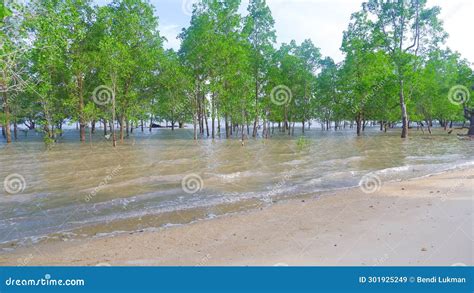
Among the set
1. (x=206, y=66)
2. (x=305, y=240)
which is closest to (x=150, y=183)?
(x=305, y=240)

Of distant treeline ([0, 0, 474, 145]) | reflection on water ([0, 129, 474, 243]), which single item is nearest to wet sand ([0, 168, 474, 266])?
reflection on water ([0, 129, 474, 243])

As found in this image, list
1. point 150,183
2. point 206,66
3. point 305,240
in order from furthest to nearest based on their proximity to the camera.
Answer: point 206,66 < point 150,183 < point 305,240

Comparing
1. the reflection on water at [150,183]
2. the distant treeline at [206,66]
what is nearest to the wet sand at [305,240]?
the reflection on water at [150,183]

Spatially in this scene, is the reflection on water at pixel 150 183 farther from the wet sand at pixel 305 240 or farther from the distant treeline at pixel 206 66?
the distant treeline at pixel 206 66

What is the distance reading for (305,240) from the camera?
7359mm

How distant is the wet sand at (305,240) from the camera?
6340mm

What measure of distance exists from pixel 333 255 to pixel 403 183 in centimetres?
903

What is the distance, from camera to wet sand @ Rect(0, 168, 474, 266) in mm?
6340

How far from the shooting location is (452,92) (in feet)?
171

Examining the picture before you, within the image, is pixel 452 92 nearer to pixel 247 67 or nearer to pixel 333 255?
pixel 247 67

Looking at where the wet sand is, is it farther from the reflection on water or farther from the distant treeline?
the distant treeline

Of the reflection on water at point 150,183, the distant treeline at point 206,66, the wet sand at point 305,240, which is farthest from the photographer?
the distant treeline at point 206,66

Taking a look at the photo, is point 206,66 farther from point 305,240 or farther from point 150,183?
point 305,240

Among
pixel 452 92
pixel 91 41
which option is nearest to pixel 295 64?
pixel 452 92
